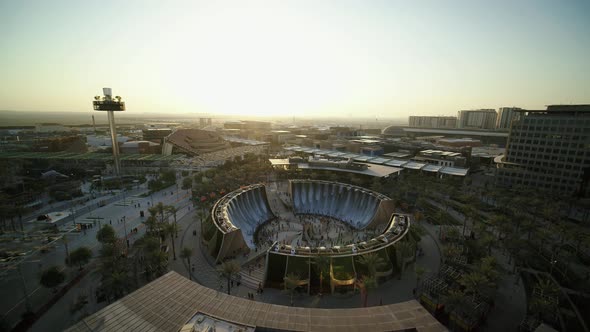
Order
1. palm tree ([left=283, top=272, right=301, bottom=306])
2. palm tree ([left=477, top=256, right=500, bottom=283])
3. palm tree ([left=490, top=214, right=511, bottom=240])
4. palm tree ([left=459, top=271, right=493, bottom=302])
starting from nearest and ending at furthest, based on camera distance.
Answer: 1. palm tree ([left=459, top=271, right=493, bottom=302])
2. palm tree ([left=283, top=272, right=301, bottom=306])
3. palm tree ([left=477, top=256, right=500, bottom=283])
4. palm tree ([left=490, top=214, right=511, bottom=240])

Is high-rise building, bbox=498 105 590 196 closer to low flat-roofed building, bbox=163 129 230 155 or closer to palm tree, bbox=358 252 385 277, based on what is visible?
palm tree, bbox=358 252 385 277

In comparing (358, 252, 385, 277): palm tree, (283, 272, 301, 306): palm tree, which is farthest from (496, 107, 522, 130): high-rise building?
(283, 272, 301, 306): palm tree

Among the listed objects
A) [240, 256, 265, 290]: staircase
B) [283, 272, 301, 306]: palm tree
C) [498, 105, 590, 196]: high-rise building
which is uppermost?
[498, 105, 590, 196]: high-rise building

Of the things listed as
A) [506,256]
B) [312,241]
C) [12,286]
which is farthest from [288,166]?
[12,286]

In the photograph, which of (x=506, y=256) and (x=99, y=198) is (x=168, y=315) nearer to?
(x=506, y=256)

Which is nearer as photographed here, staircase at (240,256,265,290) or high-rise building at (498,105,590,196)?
staircase at (240,256,265,290)

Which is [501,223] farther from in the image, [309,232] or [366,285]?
[309,232]
